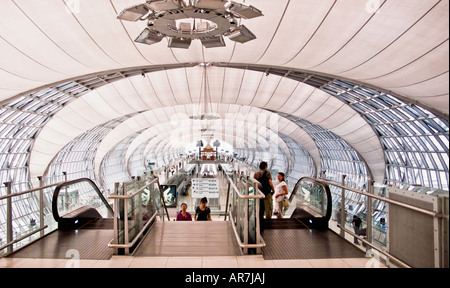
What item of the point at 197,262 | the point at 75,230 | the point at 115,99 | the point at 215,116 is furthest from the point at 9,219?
the point at 115,99

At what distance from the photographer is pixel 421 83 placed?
44.3 feet

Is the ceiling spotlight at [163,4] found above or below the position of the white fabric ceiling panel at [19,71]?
below

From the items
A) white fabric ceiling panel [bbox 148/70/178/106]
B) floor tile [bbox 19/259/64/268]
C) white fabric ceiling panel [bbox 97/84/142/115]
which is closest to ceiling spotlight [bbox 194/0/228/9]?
floor tile [bbox 19/259/64/268]

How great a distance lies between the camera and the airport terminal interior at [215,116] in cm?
360

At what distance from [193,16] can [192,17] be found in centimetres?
19

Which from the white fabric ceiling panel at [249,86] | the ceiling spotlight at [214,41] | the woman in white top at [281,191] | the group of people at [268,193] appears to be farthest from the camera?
the white fabric ceiling panel at [249,86]

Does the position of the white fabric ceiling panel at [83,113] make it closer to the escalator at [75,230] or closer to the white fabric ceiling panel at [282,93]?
the white fabric ceiling panel at [282,93]

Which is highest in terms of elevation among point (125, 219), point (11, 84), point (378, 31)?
point (378, 31)

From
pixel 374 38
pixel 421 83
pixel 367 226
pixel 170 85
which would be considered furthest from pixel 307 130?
pixel 367 226

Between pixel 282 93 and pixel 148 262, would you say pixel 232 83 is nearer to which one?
pixel 282 93

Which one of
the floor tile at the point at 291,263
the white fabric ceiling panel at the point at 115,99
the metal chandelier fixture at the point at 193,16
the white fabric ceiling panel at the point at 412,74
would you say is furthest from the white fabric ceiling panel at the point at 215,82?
the floor tile at the point at 291,263

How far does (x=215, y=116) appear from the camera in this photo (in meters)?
21.7

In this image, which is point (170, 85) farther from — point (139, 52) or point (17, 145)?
point (17, 145)

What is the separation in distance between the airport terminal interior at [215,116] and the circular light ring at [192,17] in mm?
63
